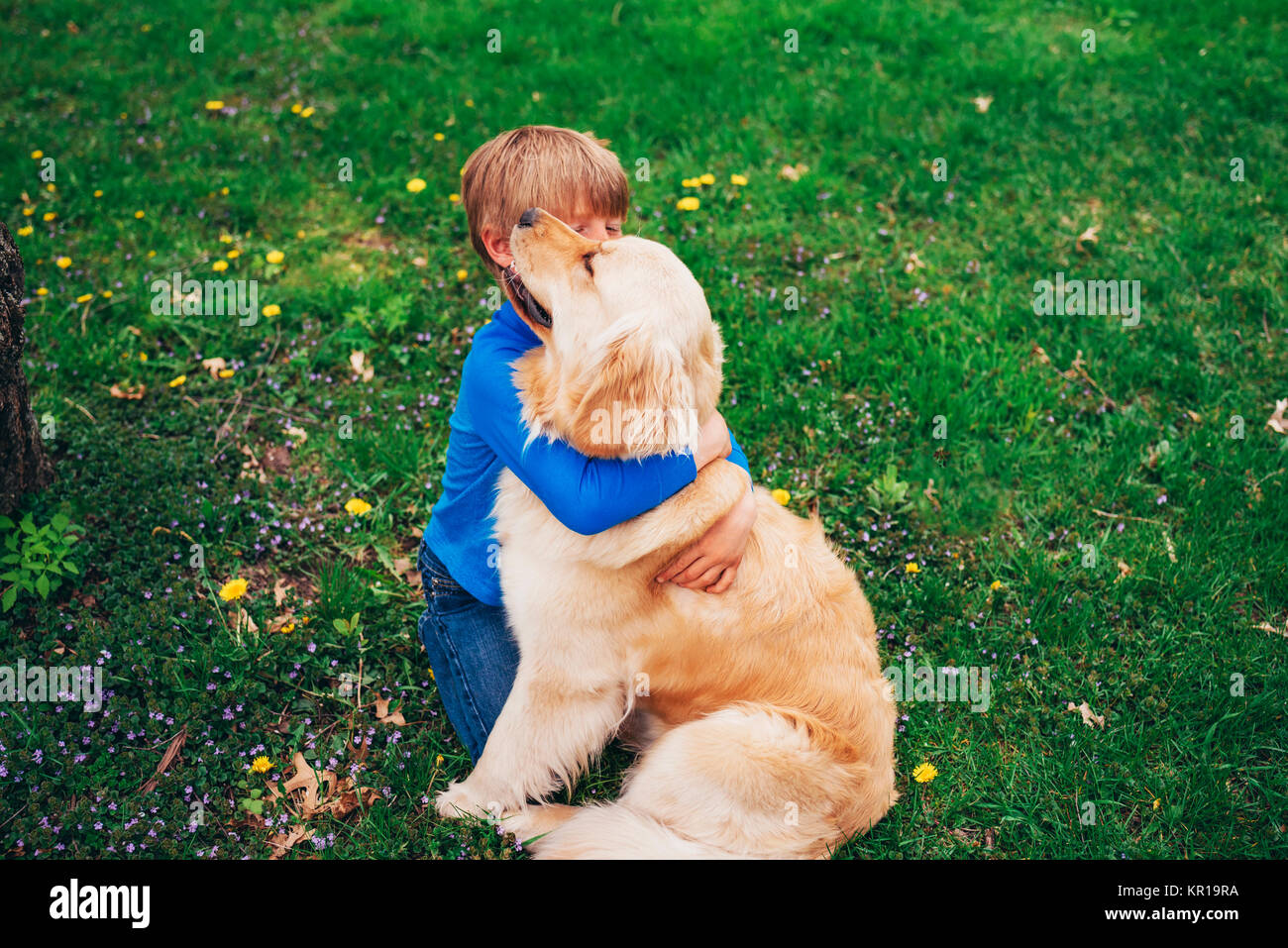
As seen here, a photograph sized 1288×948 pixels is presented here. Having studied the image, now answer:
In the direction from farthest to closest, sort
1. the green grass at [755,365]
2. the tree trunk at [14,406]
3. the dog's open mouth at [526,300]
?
the tree trunk at [14,406] → the green grass at [755,365] → the dog's open mouth at [526,300]

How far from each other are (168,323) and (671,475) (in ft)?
9.39

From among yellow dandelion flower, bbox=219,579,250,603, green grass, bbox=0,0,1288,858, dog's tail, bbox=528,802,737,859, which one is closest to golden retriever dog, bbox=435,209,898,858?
dog's tail, bbox=528,802,737,859

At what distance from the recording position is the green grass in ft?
8.70

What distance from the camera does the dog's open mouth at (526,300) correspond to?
2.46m

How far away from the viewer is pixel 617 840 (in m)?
2.29

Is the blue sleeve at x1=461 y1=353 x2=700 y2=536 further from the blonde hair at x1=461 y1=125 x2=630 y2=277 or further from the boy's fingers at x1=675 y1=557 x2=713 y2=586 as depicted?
the blonde hair at x1=461 y1=125 x2=630 y2=277

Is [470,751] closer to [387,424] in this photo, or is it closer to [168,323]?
[387,424]

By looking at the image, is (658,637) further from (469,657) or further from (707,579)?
(469,657)

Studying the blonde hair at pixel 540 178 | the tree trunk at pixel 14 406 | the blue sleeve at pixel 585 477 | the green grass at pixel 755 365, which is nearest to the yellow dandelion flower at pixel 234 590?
the green grass at pixel 755 365

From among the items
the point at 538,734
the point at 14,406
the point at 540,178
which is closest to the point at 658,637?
the point at 538,734

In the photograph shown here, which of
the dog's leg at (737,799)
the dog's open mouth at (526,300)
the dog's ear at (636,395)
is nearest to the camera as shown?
A: the dog's ear at (636,395)

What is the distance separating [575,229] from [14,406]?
2004mm

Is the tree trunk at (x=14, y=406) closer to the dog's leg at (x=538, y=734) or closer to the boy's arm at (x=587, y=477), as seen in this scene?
the boy's arm at (x=587, y=477)
